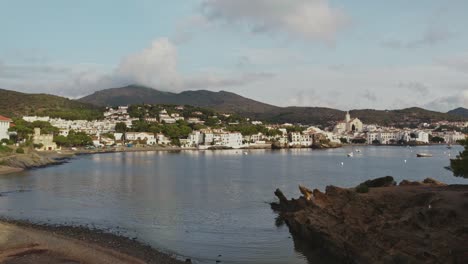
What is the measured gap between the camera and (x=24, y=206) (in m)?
31.4

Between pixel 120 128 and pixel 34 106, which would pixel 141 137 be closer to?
pixel 120 128

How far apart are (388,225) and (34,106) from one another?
577ft

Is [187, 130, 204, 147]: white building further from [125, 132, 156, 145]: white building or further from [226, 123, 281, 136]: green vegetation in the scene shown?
[226, 123, 281, 136]: green vegetation

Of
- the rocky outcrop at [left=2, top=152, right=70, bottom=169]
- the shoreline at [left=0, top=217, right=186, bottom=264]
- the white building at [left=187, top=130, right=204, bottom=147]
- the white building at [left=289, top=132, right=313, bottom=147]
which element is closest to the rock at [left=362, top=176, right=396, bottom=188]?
the shoreline at [left=0, top=217, right=186, bottom=264]

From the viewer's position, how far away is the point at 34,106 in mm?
173375

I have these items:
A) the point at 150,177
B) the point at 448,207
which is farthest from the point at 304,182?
the point at 448,207

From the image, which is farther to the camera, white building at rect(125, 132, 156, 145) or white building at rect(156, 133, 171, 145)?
white building at rect(156, 133, 171, 145)

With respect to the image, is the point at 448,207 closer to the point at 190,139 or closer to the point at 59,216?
the point at 59,216

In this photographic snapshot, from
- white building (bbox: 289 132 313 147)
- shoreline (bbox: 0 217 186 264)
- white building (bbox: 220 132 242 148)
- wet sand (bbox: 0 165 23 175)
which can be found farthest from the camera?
white building (bbox: 289 132 313 147)

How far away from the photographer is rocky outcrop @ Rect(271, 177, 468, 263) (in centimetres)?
1383

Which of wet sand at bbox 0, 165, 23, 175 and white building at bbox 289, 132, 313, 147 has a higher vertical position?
white building at bbox 289, 132, 313, 147

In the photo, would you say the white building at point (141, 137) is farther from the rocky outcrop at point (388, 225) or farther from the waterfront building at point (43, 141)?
the rocky outcrop at point (388, 225)

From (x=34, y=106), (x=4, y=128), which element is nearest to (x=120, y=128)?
(x=34, y=106)

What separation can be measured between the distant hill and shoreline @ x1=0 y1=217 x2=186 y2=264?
144 meters
